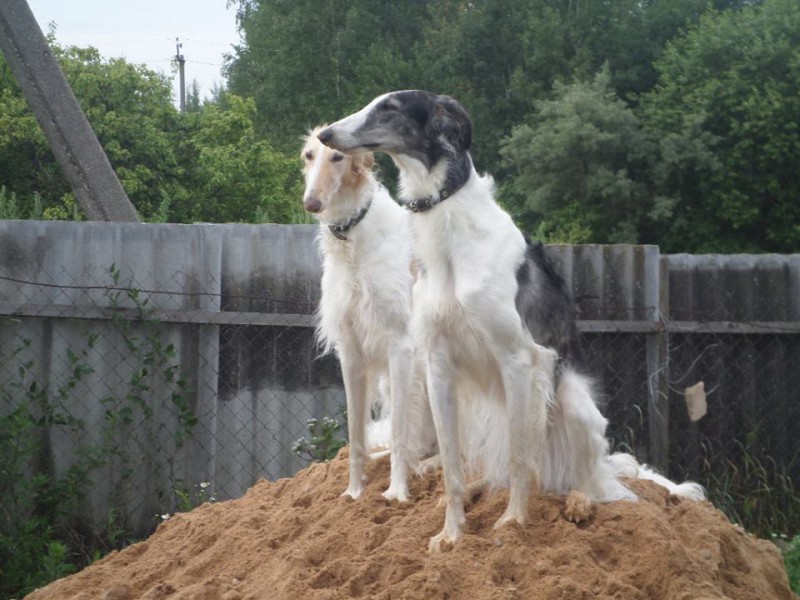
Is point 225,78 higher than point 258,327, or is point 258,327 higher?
point 225,78

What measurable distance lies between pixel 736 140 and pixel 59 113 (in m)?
20.8

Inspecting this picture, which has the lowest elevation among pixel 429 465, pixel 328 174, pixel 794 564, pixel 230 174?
pixel 794 564

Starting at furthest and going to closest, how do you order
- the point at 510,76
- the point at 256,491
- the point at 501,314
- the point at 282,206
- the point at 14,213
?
the point at 510,76 < the point at 282,206 < the point at 14,213 < the point at 256,491 < the point at 501,314

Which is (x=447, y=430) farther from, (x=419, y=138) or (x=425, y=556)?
(x=419, y=138)

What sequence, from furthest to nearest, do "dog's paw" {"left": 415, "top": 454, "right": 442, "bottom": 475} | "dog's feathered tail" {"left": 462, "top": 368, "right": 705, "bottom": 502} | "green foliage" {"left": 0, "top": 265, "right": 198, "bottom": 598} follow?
"green foliage" {"left": 0, "top": 265, "right": 198, "bottom": 598} < "dog's paw" {"left": 415, "top": 454, "right": 442, "bottom": 475} < "dog's feathered tail" {"left": 462, "top": 368, "right": 705, "bottom": 502}

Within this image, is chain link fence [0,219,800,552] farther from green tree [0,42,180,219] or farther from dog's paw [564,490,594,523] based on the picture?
green tree [0,42,180,219]

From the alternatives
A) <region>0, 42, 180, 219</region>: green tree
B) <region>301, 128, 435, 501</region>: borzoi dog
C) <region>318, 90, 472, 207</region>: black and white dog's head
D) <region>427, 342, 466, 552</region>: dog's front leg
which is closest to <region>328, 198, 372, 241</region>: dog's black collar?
<region>301, 128, 435, 501</region>: borzoi dog

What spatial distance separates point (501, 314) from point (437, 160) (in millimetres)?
693

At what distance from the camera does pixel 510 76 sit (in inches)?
1332

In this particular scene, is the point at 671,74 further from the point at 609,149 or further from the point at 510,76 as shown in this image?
the point at 510,76

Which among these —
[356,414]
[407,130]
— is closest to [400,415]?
[356,414]

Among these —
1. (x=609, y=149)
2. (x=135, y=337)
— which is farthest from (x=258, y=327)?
(x=609, y=149)

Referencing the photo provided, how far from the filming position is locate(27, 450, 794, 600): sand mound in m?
4.08

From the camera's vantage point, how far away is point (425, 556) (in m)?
4.29
